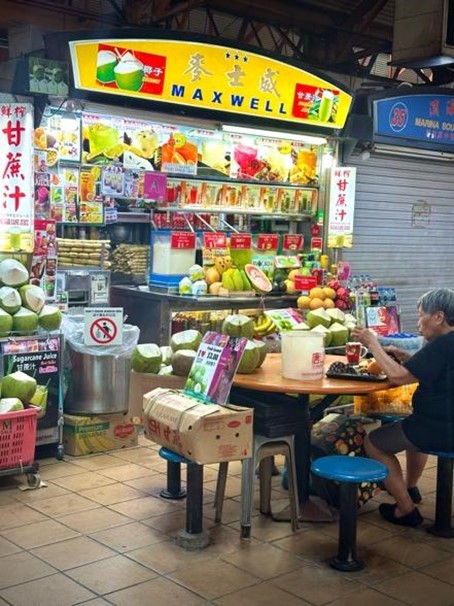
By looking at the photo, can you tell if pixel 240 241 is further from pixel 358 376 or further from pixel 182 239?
pixel 358 376

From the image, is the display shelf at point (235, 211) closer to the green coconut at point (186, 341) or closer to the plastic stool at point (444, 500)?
the green coconut at point (186, 341)

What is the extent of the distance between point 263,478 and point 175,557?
0.92 m

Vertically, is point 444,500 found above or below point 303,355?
below

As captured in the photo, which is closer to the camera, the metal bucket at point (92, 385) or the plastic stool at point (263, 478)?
the plastic stool at point (263, 478)

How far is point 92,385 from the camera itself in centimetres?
616

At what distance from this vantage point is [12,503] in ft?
16.5

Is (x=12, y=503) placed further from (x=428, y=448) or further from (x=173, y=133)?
(x=173, y=133)

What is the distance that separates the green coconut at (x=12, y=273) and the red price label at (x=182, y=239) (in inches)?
79.7

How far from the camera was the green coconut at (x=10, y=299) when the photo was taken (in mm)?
5598

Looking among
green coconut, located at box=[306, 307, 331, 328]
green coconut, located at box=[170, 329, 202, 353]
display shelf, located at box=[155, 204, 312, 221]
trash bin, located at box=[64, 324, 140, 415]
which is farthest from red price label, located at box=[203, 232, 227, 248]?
green coconut, located at box=[170, 329, 202, 353]

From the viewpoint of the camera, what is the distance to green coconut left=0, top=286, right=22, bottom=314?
560 centimetres

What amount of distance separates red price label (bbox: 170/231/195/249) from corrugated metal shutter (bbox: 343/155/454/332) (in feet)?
7.96

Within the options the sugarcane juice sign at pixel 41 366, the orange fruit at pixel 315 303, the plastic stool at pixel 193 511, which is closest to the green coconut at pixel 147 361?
the plastic stool at pixel 193 511

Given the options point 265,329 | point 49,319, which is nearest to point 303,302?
point 265,329
